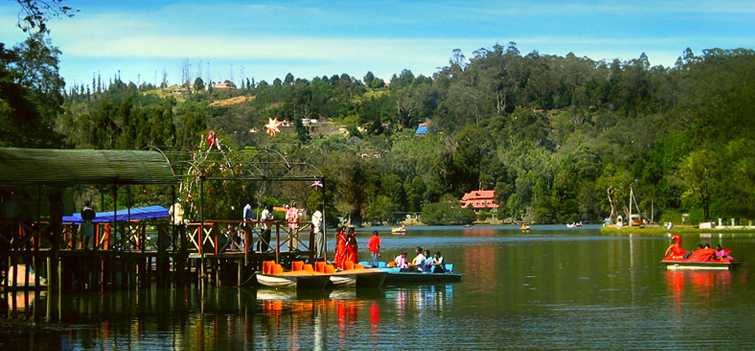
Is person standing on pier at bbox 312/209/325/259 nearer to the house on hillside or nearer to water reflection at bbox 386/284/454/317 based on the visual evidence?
water reflection at bbox 386/284/454/317

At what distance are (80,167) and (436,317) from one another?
13819mm

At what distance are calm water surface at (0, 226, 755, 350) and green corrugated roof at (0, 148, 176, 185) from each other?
413cm

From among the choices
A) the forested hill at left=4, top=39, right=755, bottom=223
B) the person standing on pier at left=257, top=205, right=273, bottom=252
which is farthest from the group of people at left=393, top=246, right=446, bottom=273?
the forested hill at left=4, top=39, right=755, bottom=223

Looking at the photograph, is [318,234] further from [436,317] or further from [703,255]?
[703,255]

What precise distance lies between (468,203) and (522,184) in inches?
452

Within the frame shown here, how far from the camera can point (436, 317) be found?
1141 inches

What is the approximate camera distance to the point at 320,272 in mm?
35438

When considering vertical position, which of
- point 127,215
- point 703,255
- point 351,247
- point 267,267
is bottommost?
point 703,255

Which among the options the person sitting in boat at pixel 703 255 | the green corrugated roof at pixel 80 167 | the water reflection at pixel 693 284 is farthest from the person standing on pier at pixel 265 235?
the person sitting in boat at pixel 703 255

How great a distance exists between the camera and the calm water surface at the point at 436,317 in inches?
954

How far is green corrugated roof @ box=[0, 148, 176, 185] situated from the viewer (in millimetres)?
32531

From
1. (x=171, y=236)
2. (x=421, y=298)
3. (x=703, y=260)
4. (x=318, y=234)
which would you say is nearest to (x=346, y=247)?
→ (x=318, y=234)

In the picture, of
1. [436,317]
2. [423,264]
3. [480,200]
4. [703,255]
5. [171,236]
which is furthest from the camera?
[480,200]

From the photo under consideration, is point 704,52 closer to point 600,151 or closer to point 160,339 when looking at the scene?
point 600,151
